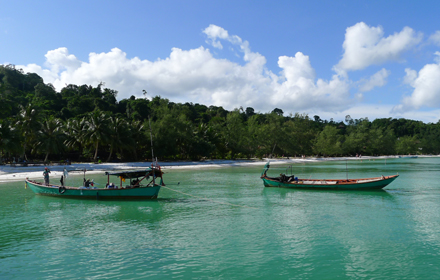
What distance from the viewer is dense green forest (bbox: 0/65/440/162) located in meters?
51.2

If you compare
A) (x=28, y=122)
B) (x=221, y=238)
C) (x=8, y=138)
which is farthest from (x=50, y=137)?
(x=221, y=238)

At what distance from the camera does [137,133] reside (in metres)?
62.6

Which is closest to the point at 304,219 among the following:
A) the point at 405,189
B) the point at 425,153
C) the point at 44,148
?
the point at 405,189

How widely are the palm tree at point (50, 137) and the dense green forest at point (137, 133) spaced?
0.14m

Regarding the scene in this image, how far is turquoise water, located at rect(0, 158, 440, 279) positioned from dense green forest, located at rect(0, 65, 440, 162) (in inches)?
590

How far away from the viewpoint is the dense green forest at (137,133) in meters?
51.2

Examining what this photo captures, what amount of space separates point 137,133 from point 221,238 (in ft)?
166

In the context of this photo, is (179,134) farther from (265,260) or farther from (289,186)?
(265,260)

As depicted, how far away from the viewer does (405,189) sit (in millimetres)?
31438

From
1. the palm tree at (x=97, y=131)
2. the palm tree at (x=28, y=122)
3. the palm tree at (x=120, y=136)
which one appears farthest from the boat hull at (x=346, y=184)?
the palm tree at (x=28, y=122)

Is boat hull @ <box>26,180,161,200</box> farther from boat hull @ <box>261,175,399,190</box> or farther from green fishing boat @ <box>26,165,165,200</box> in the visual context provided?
boat hull @ <box>261,175,399,190</box>

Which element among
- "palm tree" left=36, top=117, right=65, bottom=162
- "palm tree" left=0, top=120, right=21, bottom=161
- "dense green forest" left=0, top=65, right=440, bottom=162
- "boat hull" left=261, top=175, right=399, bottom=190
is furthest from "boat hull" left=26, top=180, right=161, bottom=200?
"palm tree" left=36, top=117, right=65, bottom=162

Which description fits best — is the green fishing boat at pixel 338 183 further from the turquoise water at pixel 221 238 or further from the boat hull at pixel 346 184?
the turquoise water at pixel 221 238

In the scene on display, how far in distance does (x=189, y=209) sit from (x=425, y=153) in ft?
551
